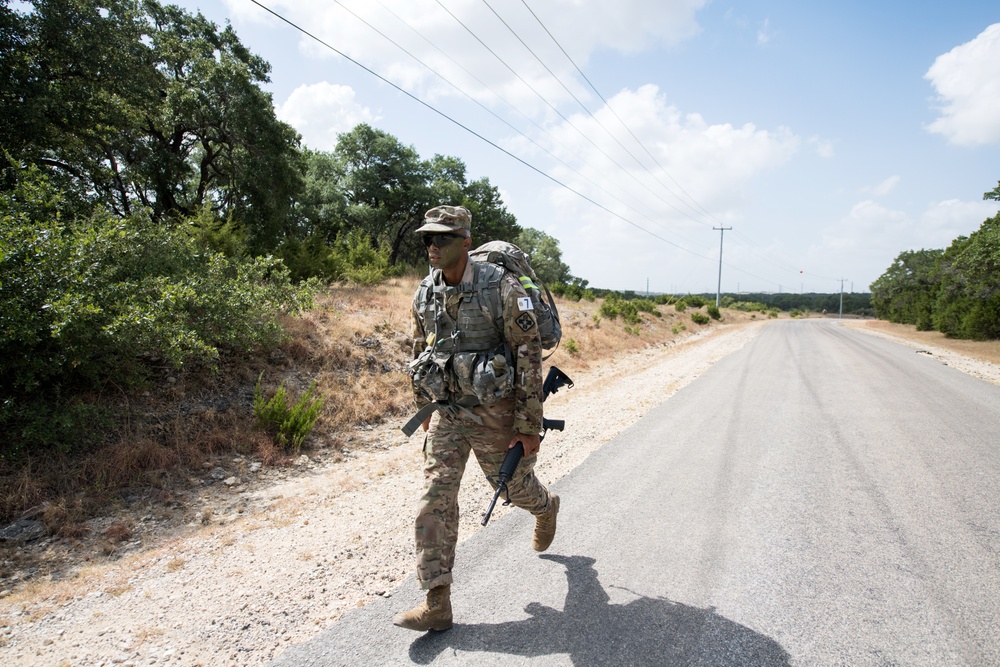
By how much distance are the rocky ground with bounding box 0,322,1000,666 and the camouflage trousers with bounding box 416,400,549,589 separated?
0.57m

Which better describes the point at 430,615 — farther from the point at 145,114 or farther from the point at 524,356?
the point at 145,114

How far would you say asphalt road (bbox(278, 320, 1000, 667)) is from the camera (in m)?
2.38

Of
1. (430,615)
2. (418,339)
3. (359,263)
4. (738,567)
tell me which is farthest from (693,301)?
(430,615)

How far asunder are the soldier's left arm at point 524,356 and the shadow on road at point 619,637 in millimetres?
881

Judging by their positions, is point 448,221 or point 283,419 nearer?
point 448,221

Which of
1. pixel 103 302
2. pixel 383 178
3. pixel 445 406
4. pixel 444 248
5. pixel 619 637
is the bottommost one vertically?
pixel 619 637

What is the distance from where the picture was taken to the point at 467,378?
274 cm

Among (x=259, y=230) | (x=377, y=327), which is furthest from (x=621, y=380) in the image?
(x=259, y=230)

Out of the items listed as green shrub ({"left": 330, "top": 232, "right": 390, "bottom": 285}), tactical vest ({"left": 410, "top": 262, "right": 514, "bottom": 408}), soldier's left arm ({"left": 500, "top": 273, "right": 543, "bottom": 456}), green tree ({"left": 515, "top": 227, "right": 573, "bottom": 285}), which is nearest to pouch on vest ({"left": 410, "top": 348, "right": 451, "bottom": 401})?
tactical vest ({"left": 410, "top": 262, "right": 514, "bottom": 408})

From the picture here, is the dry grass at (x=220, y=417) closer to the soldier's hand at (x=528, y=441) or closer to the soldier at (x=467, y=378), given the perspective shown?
the soldier at (x=467, y=378)

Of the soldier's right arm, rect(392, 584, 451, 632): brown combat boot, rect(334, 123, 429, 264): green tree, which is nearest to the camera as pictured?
rect(392, 584, 451, 632): brown combat boot

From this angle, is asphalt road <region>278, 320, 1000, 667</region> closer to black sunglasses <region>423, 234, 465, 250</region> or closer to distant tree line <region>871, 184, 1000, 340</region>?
black sunglasses <region>423, 234, 465, 250</region>

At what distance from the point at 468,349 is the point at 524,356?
1.10 feet

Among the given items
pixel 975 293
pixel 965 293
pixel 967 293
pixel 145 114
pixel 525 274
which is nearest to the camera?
pixel 525 274
